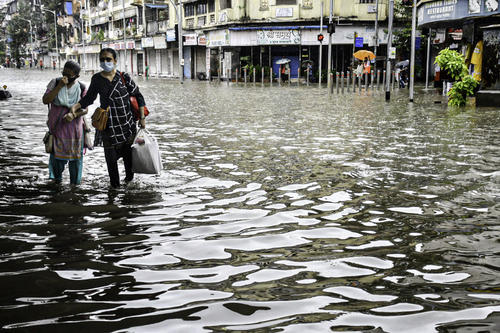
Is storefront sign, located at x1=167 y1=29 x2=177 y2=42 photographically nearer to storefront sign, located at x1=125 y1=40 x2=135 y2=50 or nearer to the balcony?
the balcony

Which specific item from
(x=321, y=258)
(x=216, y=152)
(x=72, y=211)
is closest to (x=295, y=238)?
(x=321, y=258)

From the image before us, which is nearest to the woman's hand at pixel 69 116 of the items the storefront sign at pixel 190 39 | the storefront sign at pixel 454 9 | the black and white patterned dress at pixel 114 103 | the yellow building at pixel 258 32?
the black and white patterned dress at pixel 114 103

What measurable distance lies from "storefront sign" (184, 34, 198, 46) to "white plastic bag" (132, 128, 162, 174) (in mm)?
47810

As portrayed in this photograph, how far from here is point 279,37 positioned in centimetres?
4619

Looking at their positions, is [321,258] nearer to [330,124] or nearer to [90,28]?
[330,124]

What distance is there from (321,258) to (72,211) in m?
2.83

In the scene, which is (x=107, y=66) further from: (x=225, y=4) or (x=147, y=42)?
(x=147, y=42)

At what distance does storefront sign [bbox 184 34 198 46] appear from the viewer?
177 ft

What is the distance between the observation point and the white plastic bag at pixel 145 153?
7266mm

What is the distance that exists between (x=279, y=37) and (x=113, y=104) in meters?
40.3

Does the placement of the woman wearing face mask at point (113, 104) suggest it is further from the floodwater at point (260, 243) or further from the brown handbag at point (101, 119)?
the floodwater at point (260, 243)

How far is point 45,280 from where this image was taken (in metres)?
4.18

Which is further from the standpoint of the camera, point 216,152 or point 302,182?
point 216,152

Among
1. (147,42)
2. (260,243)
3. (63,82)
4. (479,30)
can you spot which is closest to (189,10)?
(147,42)
